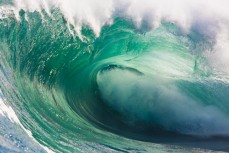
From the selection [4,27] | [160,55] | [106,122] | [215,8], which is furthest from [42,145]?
[215,8]

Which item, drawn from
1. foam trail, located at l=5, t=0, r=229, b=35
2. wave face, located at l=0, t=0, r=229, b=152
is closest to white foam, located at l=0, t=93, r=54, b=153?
wave face, located at l=0, t=0, r=229, b=152

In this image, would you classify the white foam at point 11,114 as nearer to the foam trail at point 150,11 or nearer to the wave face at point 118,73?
the wave face at point 118,73

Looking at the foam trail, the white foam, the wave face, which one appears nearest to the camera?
the white foam

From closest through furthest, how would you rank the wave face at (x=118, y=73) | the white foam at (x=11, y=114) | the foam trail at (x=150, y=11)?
the white foam at (x=11, y=114)
the wave face at (x=118, y=73)
the foam trail at (x=150, y=11)

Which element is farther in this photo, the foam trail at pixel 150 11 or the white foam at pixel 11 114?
the foam trail at pixel 150 11

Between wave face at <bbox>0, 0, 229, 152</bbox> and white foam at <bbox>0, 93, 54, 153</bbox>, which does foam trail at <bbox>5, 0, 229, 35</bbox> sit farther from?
white foam at <bbox>0, 93, 54, 153</bbox>

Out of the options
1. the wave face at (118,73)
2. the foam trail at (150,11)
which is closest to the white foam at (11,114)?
the wave face at (118,73)

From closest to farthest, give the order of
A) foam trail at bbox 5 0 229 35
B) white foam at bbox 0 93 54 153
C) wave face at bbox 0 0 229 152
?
white foam at bbox 0 93 54 153 < wave face at bbox 0 0 229 152 < foam trail at bbox 5 0 229 35

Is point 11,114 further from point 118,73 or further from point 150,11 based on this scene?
point 150,11

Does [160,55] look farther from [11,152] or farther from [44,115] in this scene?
[11,152]
